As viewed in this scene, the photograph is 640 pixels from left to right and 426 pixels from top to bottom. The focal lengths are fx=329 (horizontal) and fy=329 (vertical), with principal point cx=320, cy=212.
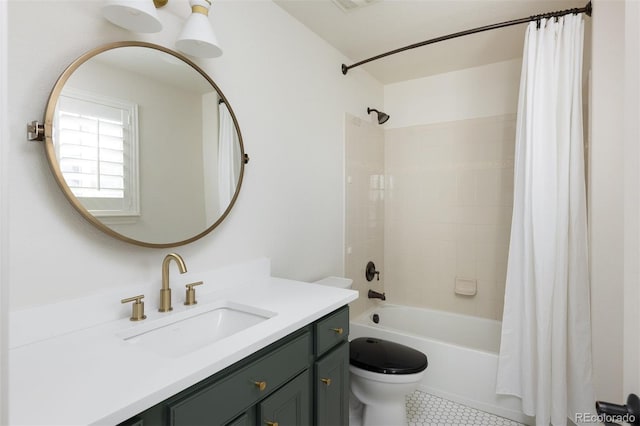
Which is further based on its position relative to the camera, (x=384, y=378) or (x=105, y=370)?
(x=384, y=378)

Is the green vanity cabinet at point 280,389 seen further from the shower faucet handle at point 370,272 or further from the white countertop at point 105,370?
the shower faucet handle at point 370,272

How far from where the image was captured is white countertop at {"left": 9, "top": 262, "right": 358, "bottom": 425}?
64 centimetres

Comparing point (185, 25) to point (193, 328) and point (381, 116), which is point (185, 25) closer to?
point (193, 328)

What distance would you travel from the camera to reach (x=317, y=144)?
2.25 m

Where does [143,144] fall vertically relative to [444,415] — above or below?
above

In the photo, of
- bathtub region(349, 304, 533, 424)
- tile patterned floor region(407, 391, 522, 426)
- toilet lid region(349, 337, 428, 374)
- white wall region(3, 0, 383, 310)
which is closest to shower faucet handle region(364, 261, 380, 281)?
bathtub region(349, 304, 533, 424)

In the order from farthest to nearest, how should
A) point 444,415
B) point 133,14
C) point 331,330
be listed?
point 444,415
point 331,330
point 133,14

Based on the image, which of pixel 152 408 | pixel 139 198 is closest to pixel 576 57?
pixel 139 198

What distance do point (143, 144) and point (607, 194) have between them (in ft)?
6.97

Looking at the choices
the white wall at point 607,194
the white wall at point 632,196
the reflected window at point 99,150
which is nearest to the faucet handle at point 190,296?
the reflected window at point 99,150

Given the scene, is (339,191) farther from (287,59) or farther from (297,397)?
(297,397)

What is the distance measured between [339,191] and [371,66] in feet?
3.67

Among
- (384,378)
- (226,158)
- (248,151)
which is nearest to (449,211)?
(384,378)

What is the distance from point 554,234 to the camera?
5.97ft
